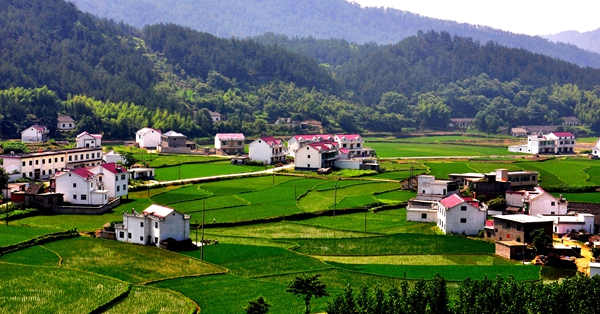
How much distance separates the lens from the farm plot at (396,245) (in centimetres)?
3206

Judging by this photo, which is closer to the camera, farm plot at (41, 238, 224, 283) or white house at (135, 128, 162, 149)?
farm plot at (41, 238, 224, 283)

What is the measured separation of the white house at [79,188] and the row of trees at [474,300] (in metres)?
20.6

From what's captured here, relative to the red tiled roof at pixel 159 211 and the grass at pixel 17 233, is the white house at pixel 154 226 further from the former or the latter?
the grass at pixel 17 233

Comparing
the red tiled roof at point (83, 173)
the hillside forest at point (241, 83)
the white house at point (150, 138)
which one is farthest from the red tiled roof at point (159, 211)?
the hillside forest at point (241, 83)

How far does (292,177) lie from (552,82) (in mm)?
117803

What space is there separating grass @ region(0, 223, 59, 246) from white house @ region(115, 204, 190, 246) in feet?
11.4

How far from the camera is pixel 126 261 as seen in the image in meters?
29.1

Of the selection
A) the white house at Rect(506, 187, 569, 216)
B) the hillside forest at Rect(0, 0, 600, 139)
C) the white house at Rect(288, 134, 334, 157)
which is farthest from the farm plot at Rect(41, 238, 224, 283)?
the hillside forest at Rect(0, 0, 600, 139)

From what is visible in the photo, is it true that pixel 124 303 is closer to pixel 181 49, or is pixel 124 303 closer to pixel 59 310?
pixel 59 310

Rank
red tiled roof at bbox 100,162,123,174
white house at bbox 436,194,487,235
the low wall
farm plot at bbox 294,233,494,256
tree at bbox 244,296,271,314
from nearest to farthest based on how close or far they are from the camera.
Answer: tree at bbox 244,296,271,314, farm plot at bbox 294,233,494,256, white house at bbox 436,194,487,235, the low wall, red tiled roof at bbox 100,162,123,174

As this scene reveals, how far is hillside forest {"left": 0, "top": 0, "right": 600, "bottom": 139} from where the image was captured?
90.1m

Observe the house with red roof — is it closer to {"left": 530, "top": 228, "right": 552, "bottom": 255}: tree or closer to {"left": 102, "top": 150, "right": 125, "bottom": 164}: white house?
{"left": 102, "top": 150, "right": 125, "bottom": 164}: white house

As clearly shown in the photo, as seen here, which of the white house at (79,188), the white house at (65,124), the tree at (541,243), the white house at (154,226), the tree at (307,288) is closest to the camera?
the tree at (307,288)

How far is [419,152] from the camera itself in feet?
263
